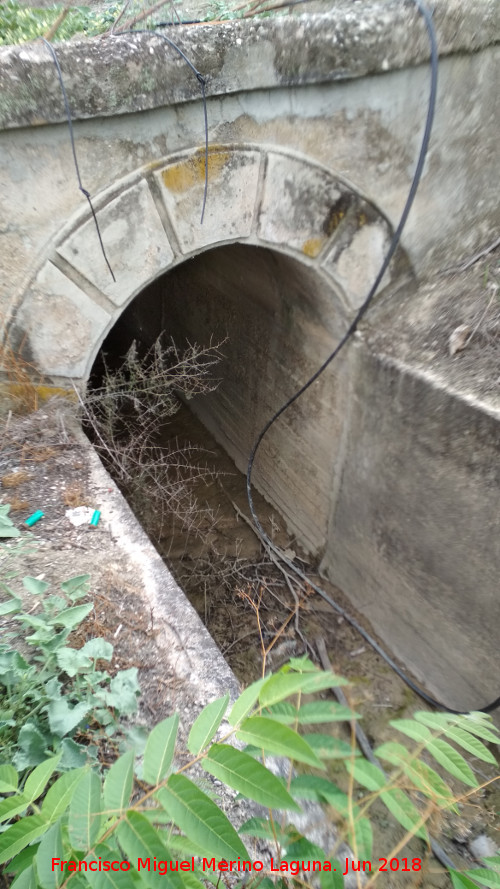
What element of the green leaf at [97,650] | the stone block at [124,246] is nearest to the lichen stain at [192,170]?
the stone block at [124,246]

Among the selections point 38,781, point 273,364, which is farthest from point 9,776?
point 273,364

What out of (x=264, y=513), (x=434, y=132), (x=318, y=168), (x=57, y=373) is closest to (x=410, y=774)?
(x=57, y=373)

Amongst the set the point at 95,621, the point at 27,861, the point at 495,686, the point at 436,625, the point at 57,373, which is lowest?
the point at 495,686

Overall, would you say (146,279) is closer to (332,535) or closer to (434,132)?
(434,132)

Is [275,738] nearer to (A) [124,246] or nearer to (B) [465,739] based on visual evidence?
(B) [465,739]

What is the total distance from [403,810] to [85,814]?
0.48 m

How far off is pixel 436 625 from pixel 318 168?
8.57 ft

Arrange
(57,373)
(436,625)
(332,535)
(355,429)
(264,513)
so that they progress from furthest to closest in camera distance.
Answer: (264,513) < (332,535) < (355,429) < (436,625) < (57,373)

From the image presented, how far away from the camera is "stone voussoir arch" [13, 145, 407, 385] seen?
2.16m

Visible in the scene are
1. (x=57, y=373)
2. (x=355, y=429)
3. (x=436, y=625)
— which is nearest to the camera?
(x=57, y=373)

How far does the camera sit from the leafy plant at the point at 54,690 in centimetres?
101

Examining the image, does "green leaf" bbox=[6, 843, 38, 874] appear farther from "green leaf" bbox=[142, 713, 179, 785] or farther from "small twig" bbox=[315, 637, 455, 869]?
"small twig" bbox=[315, 637, 455, 869]

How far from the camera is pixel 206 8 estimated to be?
2.52 meters

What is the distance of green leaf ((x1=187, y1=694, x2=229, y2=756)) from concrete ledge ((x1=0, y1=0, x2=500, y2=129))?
2.06m
